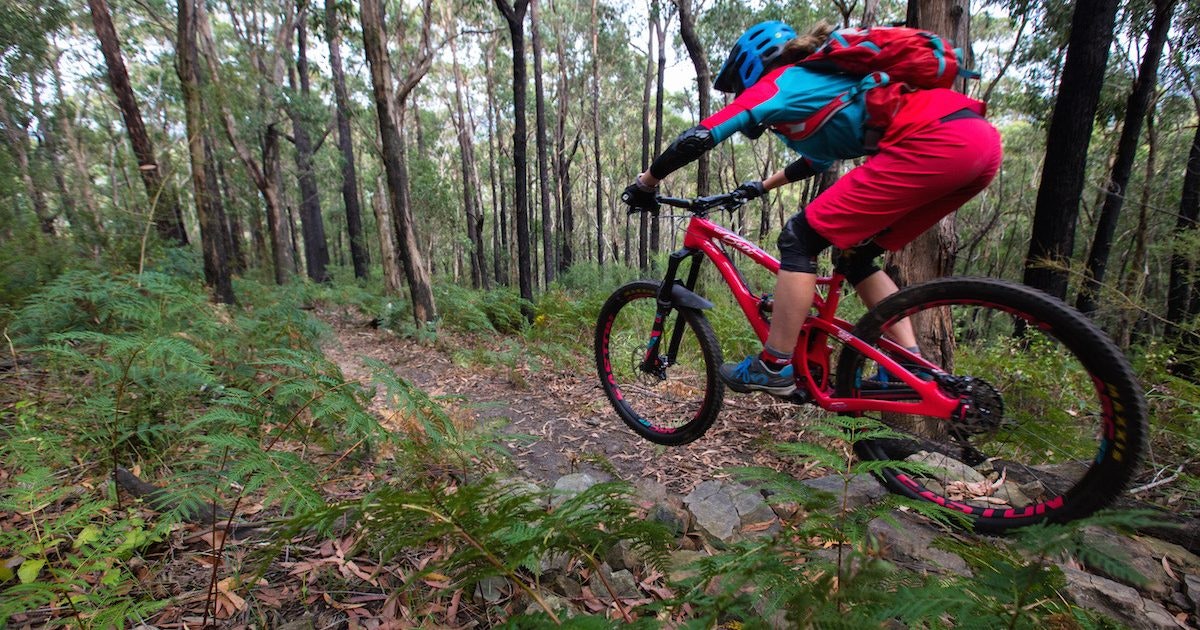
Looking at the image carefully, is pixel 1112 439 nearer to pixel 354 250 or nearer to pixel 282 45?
pixel 282 45

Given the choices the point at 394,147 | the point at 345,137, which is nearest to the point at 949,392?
the point at 394,147

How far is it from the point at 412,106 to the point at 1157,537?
26.1 meters

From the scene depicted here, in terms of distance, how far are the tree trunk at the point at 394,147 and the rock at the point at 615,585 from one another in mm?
6712

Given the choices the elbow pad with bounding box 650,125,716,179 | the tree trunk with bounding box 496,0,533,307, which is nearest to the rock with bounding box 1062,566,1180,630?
the elbow pad with bounding box 650,125,716,179

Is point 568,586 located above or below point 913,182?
below

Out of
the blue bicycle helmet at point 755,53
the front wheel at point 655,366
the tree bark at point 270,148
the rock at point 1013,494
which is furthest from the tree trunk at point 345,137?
the rock at point 1013,494

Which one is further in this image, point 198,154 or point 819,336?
point 198,154

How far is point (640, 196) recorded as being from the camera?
263 cm

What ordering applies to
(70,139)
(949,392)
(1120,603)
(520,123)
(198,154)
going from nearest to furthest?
(1120,603)
(949,392)
(198,154)
(520,123)
(70,139)

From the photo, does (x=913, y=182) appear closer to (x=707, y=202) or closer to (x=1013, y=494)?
(x=707, y=202)

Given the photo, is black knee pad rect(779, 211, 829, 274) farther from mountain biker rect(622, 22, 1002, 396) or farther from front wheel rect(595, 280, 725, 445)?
front wheel rect(595, 280, 725, 445)

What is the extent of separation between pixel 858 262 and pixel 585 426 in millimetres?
2126

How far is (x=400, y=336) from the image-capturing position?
820cm

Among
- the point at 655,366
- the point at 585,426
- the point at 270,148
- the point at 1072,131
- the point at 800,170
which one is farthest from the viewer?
the point at 270,148
